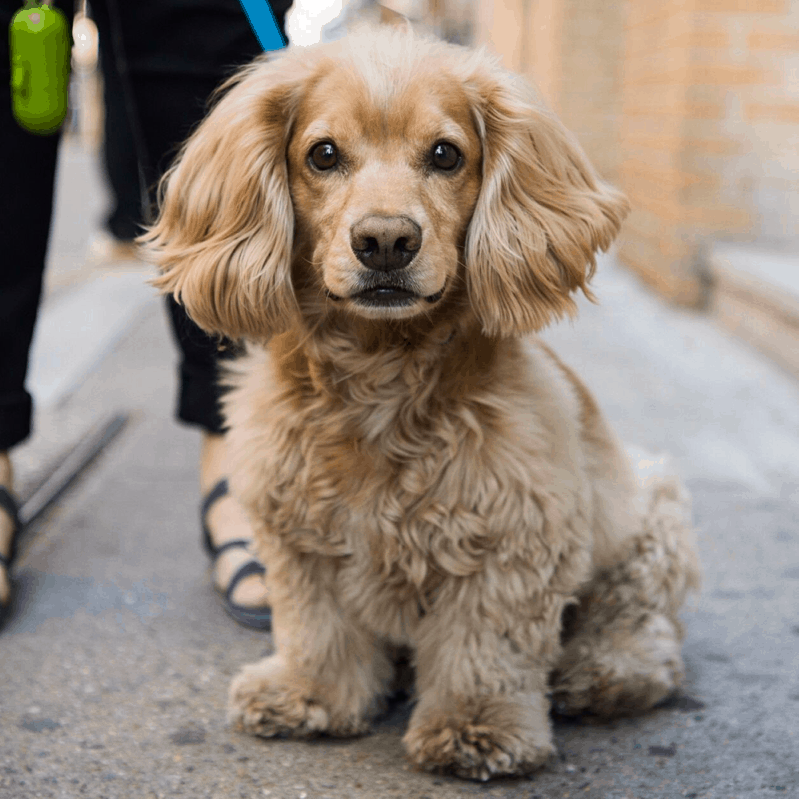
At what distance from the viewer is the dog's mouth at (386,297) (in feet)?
5.83

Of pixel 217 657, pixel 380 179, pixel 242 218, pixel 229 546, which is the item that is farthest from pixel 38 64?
pixel 217 657

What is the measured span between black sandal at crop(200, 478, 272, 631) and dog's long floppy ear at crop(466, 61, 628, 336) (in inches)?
36.2

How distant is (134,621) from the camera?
8.27 feet

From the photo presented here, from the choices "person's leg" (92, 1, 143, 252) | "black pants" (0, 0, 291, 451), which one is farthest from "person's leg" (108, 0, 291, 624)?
"person's leg" (92, 1, 143, 252)

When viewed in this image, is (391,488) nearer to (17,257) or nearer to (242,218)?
(242,218)

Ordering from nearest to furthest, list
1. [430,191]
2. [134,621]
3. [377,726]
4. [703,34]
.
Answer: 1. [430,191]
2. [377,726]
3. [134,621]
4. [703,34]

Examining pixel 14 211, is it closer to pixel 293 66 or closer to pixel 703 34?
pixel 293 66

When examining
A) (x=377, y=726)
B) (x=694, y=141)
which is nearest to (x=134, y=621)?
(x=377, y=726)

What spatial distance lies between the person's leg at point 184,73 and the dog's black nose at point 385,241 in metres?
0.88

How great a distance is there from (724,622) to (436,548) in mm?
1016

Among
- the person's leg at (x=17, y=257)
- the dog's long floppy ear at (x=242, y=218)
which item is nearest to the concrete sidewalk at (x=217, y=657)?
the person's leg at (x=17, y=257)

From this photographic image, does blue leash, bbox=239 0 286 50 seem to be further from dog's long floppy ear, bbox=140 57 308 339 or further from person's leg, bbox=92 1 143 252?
person's leg, bbox=92 1 143 252

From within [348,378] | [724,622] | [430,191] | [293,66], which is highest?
[293,66]

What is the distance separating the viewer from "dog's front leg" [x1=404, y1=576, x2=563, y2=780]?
1906mm
